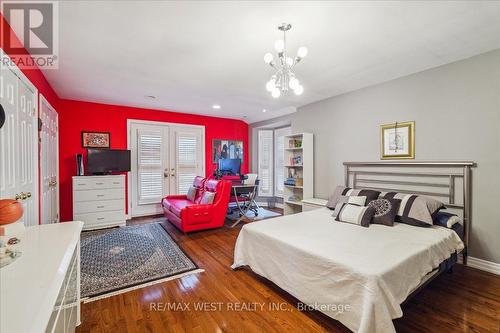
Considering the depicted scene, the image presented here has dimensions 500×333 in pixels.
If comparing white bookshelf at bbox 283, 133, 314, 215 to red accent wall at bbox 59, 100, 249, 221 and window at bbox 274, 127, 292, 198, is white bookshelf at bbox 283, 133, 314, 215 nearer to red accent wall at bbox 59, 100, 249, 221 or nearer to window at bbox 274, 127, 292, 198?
window at bbox 274, 127, 292, 198

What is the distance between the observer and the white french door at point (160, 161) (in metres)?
5.08

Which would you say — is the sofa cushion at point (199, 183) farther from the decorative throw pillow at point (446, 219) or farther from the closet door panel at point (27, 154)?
the decorative throw pillow at point (446, 219)

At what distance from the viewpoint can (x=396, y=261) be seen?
1.69 m

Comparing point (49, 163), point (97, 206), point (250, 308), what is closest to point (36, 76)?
point (49, 163)

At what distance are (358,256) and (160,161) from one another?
186 inches

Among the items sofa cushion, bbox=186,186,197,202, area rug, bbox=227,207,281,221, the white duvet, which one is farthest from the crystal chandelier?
area rug, bbox=227,207,281,221

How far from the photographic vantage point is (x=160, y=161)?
534 centimetres

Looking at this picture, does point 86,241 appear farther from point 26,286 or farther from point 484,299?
point 484,299

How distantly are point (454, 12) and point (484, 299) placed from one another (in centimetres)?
254

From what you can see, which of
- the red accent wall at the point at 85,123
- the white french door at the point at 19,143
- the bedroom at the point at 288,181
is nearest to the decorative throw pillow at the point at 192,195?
the bedroom at the point at 288,181

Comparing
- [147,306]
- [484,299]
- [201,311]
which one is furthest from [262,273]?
[484,299]

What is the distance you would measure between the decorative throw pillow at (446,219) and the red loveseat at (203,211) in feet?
10.0

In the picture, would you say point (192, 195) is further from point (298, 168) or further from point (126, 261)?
point (298, 168)

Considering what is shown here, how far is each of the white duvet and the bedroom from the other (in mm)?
15
